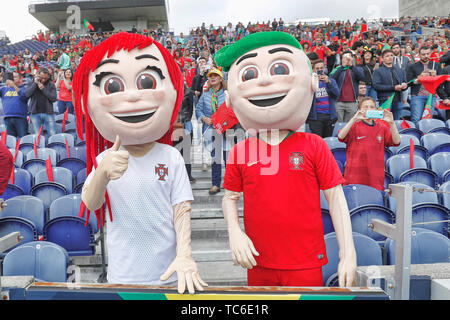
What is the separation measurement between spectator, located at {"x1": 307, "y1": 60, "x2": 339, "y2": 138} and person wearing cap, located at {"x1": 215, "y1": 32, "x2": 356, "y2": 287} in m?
3.62

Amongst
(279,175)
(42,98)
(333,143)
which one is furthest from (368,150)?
(42,98)

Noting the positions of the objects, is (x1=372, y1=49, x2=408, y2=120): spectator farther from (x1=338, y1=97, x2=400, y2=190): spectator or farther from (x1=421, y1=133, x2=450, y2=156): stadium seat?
(x1=338, y1=97, x2=400, y2=190): spectator

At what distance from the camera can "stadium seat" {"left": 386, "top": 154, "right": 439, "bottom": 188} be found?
442 cm

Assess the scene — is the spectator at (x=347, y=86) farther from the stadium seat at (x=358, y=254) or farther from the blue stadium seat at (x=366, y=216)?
the stadium seat at (x=358, y=254)

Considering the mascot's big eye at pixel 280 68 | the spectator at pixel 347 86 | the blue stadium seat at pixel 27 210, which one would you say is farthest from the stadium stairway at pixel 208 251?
the spectator at pixel 347 86

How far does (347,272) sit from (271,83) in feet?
3.22

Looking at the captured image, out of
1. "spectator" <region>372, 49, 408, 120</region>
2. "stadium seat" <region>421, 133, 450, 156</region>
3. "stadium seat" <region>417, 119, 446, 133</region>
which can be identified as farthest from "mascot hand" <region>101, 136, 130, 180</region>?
"stadium seat" <region>417, 119, 446, 133</region>

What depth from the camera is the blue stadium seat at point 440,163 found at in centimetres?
483

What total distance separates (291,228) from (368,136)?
2.40 metres
